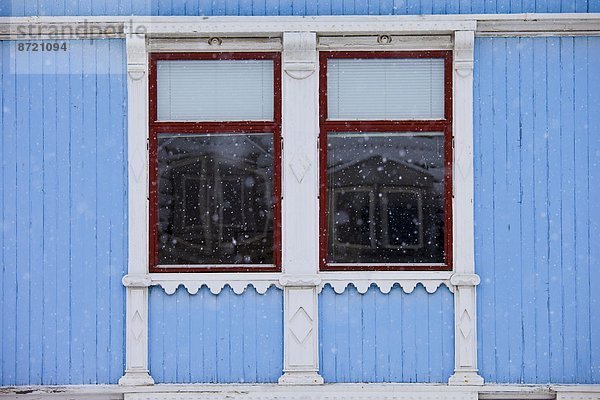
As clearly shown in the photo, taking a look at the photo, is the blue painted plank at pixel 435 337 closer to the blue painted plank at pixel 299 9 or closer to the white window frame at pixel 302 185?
the white window frame at pixel 302 185

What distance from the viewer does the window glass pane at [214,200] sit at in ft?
25.8

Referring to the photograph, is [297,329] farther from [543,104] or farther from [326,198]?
[543,104]

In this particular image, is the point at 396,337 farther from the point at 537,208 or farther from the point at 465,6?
the point at 465,6

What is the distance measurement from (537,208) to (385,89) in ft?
5.30

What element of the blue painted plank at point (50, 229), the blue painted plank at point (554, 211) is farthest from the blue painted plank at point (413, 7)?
the blue painted plank at point (50, 229)

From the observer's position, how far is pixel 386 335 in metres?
7.81

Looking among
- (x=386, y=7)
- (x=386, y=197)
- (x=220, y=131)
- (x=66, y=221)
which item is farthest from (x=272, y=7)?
(x=66, y=221)

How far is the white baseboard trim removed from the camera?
7.73m

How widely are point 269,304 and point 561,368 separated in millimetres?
2504

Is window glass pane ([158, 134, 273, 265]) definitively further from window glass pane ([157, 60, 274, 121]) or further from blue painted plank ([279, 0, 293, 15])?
blue painted plank ([279, 0, 293, 15])

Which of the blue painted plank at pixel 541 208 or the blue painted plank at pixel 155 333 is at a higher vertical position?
the blue painted plank at pixel 541 208

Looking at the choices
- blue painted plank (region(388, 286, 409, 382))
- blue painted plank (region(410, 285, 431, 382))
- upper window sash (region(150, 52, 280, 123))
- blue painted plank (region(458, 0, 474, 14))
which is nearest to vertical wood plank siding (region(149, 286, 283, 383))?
blue painted plank (region(388, 286, 409, 382))

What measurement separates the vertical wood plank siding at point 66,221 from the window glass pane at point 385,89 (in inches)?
71.4

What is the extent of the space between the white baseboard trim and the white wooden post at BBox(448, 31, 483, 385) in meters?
0.16
